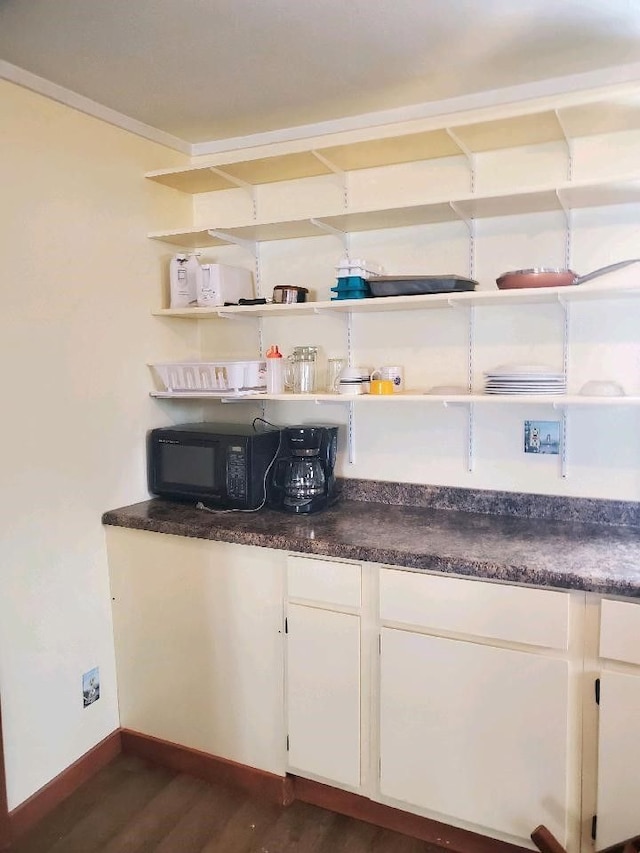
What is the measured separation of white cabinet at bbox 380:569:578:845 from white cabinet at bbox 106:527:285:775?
0.39 metres

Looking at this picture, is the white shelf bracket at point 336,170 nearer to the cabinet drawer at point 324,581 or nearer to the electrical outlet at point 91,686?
the cabinet drawer at point 324,581

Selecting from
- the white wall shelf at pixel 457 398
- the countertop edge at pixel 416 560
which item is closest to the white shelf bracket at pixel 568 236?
→ the white wall shelf at pixel 457 398

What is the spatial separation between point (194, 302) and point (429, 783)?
184cm

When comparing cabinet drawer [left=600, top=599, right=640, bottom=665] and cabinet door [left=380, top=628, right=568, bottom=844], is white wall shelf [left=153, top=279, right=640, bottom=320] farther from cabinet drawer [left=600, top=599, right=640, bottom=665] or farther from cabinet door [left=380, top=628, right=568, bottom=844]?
cabinet door [left=380, top=628, right=568, bottom=844]

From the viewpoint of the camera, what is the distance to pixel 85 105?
2156mm

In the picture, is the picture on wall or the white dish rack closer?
the picture on wall

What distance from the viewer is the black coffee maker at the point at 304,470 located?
7.47 ft

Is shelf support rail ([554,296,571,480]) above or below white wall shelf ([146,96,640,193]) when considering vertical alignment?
below

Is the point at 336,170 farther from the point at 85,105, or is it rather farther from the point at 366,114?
the point at 85,105

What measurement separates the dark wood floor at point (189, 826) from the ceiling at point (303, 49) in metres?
2.28

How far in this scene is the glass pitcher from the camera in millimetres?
2393

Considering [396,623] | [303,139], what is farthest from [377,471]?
[303,139]

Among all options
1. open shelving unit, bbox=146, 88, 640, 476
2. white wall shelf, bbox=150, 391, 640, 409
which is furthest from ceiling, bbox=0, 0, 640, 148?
white wall shelf, bbox=150, 391, 640, 409

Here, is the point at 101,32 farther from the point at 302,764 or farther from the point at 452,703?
the point at 302,764
